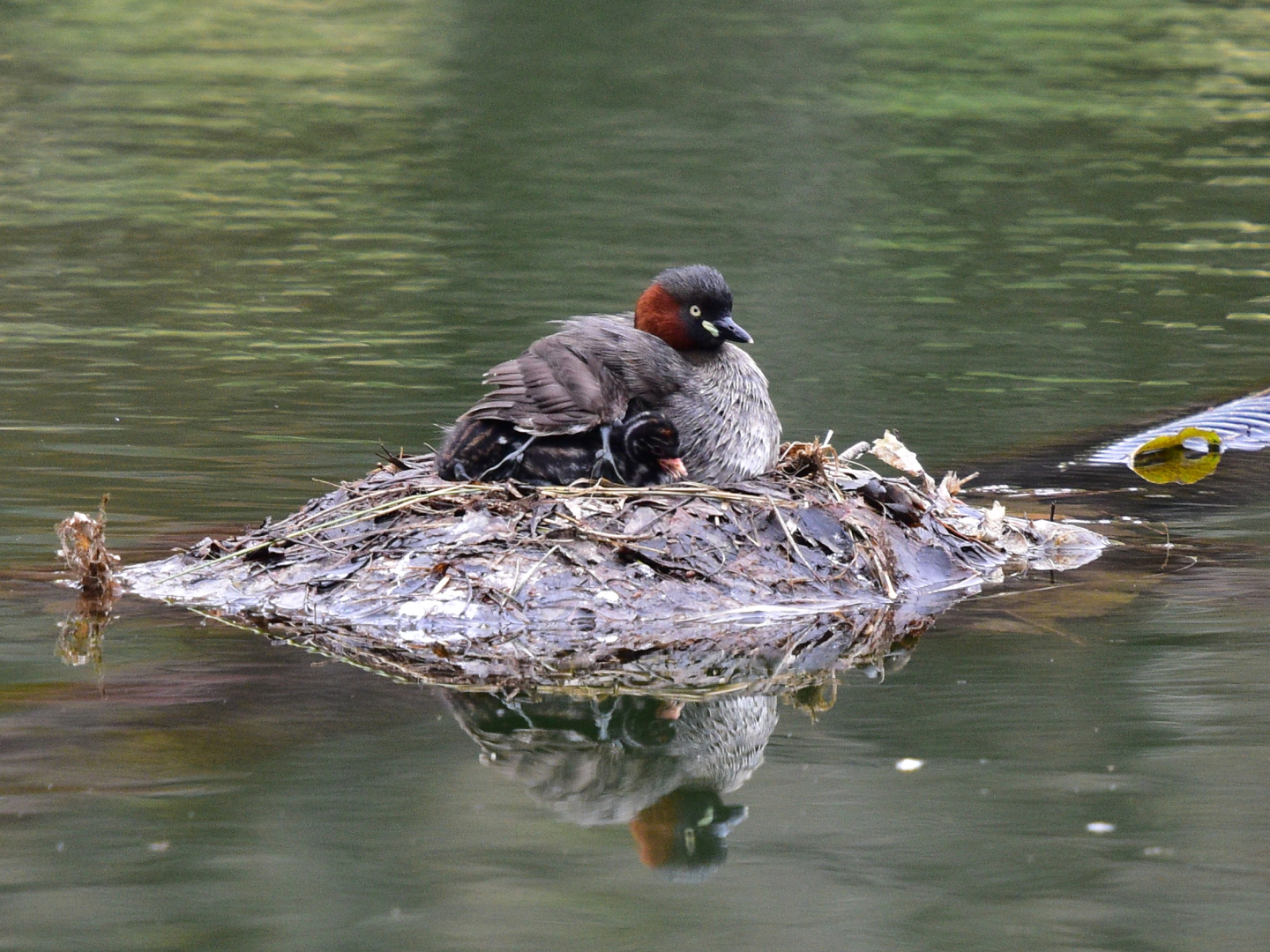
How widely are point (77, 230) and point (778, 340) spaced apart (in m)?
6.74

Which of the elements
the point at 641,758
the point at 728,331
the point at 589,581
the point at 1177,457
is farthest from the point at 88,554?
the point at 1177,457

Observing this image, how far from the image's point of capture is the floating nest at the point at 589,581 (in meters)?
6.89

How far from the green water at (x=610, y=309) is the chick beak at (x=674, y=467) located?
1.26m

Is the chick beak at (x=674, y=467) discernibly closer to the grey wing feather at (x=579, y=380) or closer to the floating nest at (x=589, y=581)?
the floating nest at (x=589, y=581)

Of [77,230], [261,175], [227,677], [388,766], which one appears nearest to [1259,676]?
[388,766]

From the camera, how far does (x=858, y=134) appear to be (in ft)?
71.9

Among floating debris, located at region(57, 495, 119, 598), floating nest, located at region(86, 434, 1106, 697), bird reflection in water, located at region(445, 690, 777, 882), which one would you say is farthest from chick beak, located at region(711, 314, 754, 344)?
floating debris, located at region(57, 495, 119, 598)

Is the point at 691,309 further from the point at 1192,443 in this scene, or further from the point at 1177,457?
the point at 1192,443

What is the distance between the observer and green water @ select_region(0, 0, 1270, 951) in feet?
16.5

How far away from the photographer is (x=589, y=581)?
720 centimetres

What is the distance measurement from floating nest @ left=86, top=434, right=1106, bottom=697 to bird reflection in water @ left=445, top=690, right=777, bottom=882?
6.8 inches

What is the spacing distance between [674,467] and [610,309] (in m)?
5.53

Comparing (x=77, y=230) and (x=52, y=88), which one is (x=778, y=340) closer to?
(x=77, y=230)

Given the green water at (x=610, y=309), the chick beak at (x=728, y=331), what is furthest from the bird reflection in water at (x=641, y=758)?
the chick beak at (x=728, y=331)
